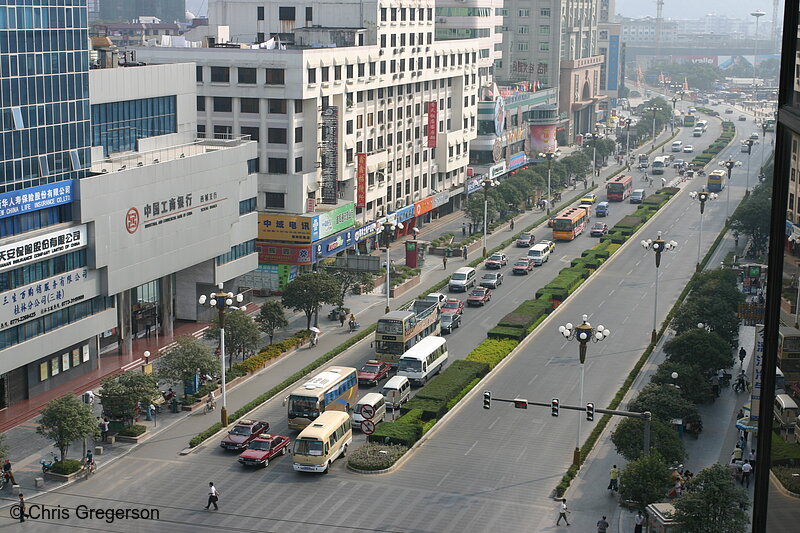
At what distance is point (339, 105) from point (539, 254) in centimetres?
2321

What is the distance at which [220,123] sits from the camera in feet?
304

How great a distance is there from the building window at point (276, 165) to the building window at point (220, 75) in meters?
7.47

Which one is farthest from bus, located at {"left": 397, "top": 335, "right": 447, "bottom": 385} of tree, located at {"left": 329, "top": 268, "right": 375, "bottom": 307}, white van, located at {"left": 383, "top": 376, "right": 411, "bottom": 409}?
tree, located at {"left": 329, "top": 268, "right": 375, "bottom": 307}

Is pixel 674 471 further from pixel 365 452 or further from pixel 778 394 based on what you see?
pixel 778 394

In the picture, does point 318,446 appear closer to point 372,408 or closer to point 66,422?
point 372,408

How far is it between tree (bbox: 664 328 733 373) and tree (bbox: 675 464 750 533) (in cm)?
2404

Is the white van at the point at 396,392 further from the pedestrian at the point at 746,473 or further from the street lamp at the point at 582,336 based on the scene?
the pedestrian at the point at 746,473

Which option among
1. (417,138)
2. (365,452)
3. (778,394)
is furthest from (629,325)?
(778,394)

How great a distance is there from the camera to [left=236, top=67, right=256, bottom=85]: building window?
90.9 m

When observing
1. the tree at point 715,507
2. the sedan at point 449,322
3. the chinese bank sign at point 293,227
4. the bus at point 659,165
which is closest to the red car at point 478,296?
the sedan at point 449,322

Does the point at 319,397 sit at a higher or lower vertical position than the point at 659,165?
lower

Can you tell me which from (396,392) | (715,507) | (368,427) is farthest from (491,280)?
(715,507)

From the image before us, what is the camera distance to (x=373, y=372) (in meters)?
66.8

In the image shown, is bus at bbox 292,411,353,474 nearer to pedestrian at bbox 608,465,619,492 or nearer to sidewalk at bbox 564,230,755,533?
sidewalk at bbox 564,230,755,533
